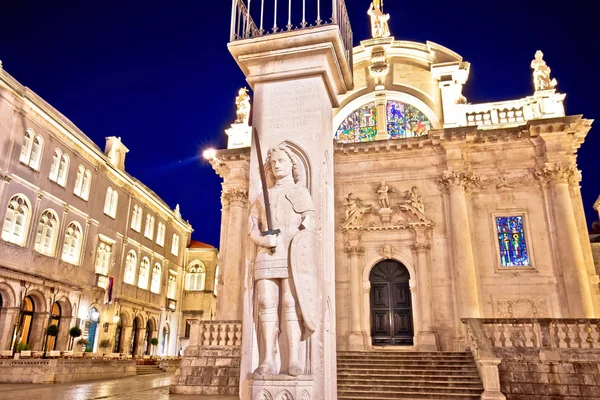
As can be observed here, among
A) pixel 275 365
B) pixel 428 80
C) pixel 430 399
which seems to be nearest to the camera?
A: pixel 275 365

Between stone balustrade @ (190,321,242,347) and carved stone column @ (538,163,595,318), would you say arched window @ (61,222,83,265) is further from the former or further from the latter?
carved stone column @ (538,163,595,318)

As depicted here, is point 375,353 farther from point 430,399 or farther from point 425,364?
point 430,399

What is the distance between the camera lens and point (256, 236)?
5.87 m

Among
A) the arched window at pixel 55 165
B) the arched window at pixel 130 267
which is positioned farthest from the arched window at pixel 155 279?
the arched window at pixel 55 165

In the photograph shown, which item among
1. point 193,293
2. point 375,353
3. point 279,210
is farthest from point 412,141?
point 193,293

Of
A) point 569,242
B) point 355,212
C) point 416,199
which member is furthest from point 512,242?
point 355,212

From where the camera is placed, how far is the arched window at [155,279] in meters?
38.8

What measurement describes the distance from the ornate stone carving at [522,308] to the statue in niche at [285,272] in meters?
14.1

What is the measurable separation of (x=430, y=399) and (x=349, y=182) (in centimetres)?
1055

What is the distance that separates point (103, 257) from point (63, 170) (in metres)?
7.08

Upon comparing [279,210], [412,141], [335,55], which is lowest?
[279,210]

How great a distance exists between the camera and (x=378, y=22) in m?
23.8

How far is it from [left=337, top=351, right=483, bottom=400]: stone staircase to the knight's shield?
7532 millimetres

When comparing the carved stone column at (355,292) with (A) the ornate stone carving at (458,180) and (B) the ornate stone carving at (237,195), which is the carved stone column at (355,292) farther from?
(B) the ornate stone carving at (237,195)
